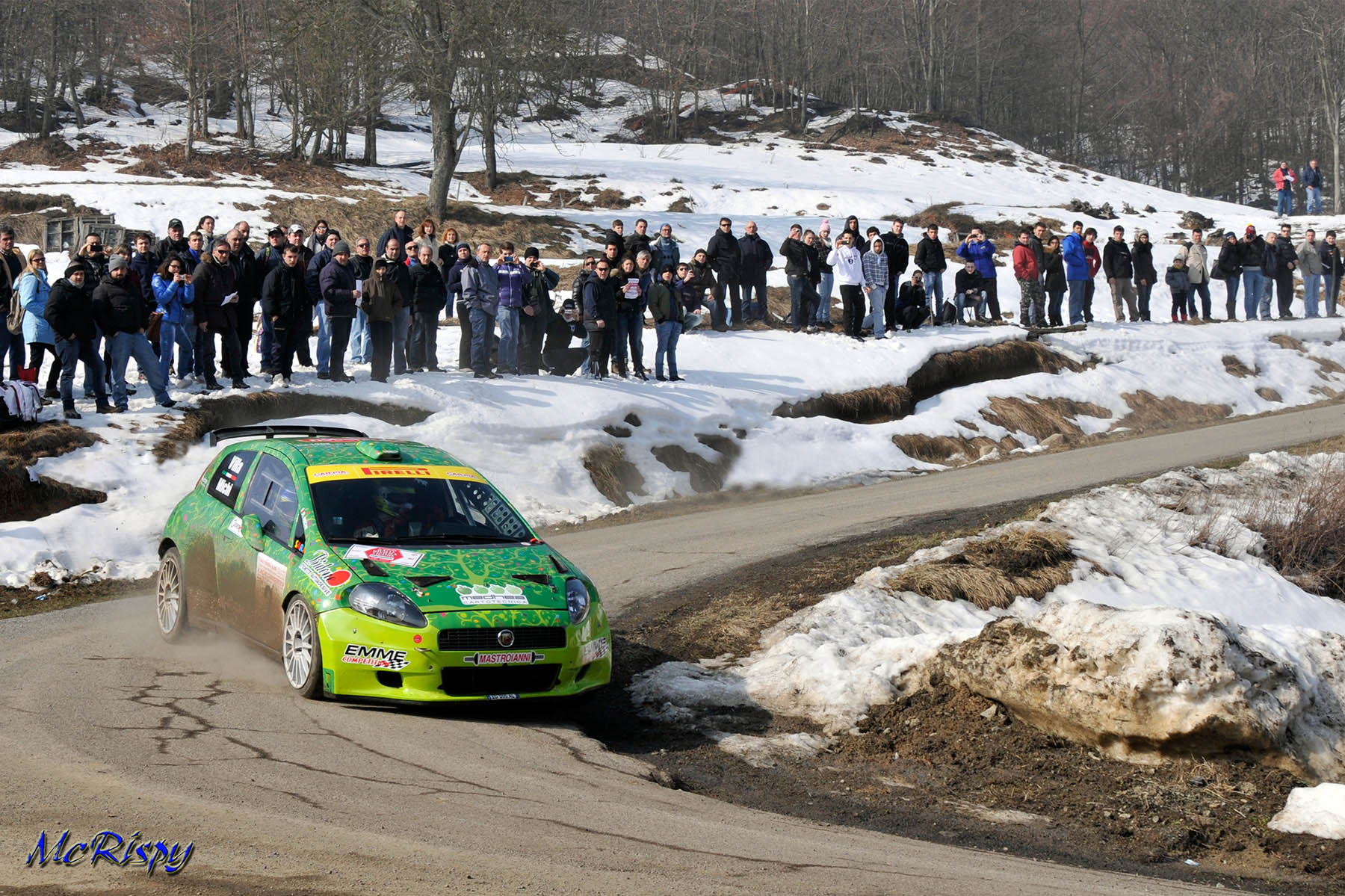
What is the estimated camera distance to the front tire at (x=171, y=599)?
9594mm

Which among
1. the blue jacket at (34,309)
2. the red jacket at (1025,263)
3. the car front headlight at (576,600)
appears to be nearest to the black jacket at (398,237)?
the blue jacket at (34,309)

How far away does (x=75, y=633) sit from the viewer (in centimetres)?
1009

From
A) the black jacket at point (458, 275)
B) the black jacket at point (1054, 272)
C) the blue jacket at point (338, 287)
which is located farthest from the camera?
the black jacket at point (1054, 272)

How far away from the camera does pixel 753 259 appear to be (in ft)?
79.9

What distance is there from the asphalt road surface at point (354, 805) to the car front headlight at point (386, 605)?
0.60 m

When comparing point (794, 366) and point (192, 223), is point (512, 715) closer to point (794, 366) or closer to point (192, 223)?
point (794, 366)

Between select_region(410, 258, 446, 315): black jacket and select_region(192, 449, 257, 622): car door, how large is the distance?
902 centimetres

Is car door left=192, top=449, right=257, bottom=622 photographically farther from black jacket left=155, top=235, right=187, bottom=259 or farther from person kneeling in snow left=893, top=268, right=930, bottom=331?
person kneeling in snow left=893, top=268, right=930, bottom=331

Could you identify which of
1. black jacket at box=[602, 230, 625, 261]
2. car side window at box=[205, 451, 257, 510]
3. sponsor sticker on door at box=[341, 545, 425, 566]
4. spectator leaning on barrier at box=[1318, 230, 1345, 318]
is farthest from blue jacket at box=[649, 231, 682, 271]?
spectator leaning on barrier at box=[1318, 230, 1345, 318]

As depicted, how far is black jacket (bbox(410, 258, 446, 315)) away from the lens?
61.0 ft

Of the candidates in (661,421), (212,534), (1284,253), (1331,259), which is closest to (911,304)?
(661,421)

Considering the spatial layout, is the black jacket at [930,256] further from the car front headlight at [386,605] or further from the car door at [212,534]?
the car front headlight at [386,605]

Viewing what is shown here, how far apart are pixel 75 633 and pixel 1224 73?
9057cm

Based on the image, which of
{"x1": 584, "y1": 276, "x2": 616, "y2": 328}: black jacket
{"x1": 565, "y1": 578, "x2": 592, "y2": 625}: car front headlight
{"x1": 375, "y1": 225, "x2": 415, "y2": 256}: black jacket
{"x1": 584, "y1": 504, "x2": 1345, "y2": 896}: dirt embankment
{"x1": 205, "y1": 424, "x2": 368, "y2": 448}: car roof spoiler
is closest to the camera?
{"x1": 584, "y1": 504, "x2": 1345, "y2": 896}: dirt embankment
